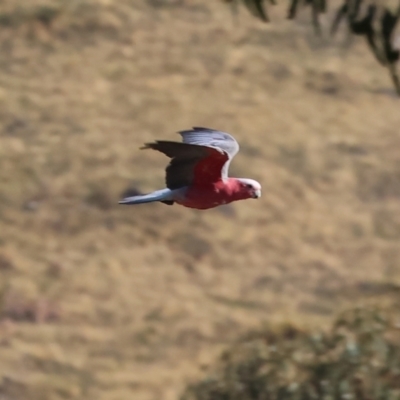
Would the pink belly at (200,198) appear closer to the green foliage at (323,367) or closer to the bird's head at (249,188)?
the bird's head at (249,188)

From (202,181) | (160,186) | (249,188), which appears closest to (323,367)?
(249,188)

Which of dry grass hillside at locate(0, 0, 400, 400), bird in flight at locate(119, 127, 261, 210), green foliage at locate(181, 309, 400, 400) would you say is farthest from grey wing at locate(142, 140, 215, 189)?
dry grass hillside at locate(0, 0, 400, 400)

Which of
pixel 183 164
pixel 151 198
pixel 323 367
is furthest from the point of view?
pixel 323 367

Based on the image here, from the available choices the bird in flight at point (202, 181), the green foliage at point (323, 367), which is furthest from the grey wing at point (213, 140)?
the green foliage at point (323, 367)

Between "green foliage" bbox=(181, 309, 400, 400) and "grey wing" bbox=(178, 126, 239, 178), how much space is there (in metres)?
4.32

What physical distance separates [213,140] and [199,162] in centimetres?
15

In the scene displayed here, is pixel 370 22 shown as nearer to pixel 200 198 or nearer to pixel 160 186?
pixel 200 198

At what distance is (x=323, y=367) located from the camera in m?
7.81

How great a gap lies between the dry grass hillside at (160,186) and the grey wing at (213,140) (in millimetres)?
6905

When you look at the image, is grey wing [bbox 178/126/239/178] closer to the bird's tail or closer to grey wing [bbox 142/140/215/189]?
grey wing [bbox 142/140/215/189]

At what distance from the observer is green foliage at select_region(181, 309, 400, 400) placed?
7.67 m

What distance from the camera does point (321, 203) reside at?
16.6 meters

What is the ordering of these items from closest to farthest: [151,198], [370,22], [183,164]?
[151,198] < [183,164] < [370,22]

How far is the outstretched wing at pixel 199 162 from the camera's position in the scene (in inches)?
132
